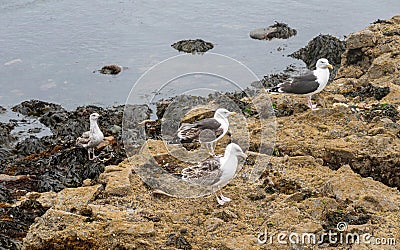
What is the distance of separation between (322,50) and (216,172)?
1203 cm

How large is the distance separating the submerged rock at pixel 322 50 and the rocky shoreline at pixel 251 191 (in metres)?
5.43

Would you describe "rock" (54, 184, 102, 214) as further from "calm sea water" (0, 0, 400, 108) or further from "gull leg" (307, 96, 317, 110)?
"calm sea water" (0, 0, 400, 108)

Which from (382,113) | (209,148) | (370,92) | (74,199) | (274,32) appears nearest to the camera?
(74,199)

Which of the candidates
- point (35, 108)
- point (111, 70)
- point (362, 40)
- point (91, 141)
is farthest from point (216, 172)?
point (111, 70)

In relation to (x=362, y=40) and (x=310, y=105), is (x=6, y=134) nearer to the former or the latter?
(x=310, y=105)

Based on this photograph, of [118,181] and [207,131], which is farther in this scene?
[207,131]

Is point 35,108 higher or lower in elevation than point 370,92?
lower

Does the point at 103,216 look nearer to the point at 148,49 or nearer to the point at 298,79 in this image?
the point at 298,79

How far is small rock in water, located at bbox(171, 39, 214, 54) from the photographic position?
20.1 metres

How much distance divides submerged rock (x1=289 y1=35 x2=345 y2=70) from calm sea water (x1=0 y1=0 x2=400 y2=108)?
0.46m

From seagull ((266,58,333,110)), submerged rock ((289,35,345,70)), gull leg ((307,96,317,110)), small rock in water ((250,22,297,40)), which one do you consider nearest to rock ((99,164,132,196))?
seagull ((266,58,333,110))

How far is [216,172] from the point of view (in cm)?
810

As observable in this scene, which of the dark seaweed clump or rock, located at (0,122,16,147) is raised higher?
the dark seaweed clump

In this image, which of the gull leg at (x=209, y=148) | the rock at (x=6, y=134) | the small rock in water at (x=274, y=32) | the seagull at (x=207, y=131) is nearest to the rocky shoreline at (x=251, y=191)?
the seagull at (x=207, y=131)
